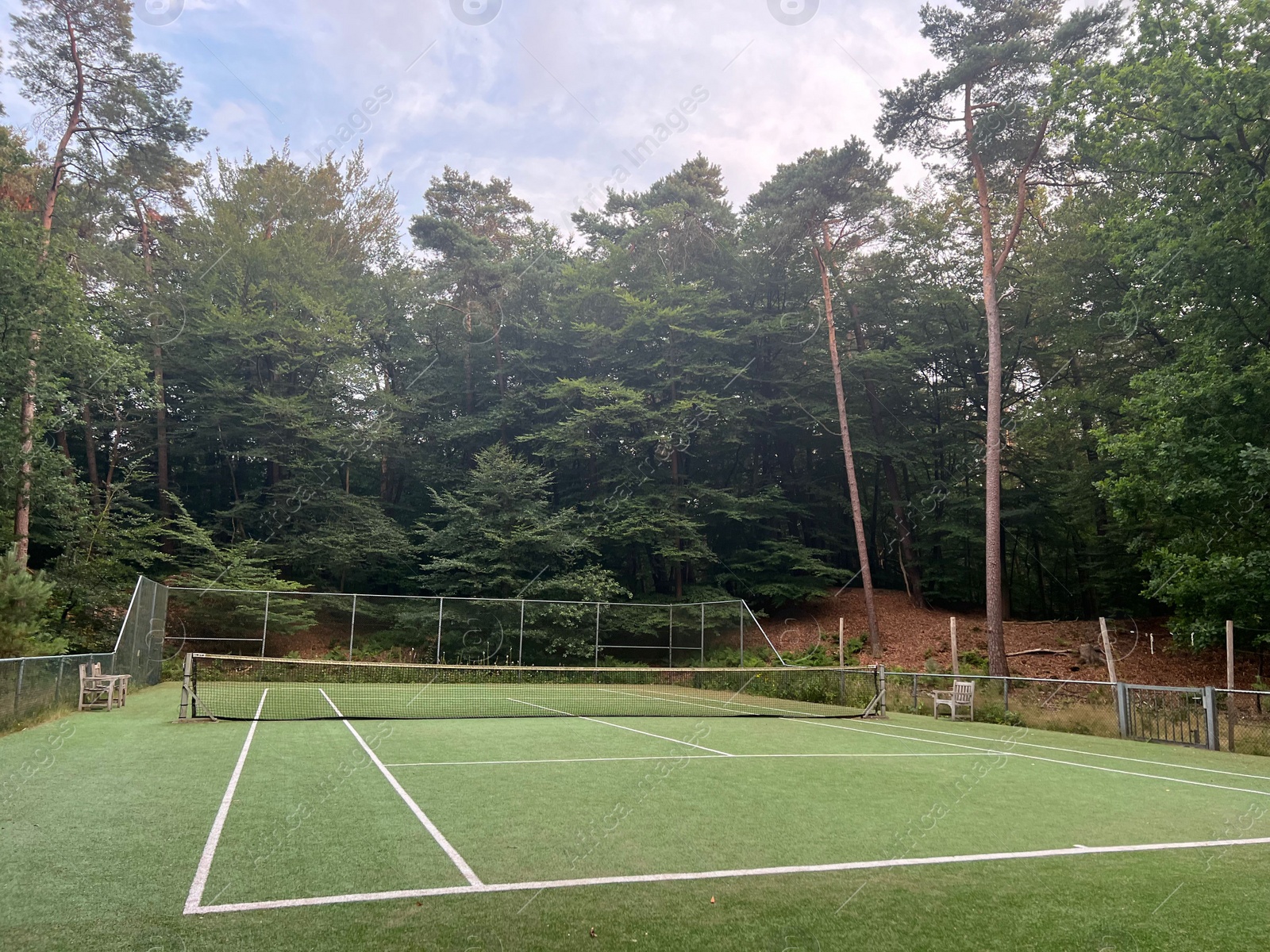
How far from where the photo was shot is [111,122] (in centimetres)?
2267

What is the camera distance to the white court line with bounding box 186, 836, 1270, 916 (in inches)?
157

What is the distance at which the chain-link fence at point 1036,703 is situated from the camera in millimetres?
13555

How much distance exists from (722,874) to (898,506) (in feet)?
95.3

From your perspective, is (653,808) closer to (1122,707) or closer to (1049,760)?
(1049,760)

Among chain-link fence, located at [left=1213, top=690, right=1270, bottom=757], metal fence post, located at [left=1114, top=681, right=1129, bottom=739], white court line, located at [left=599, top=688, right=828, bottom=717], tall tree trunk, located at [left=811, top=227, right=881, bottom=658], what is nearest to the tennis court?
chain-link fence, located at [left=1213, top=690, right=1270, bottom=757]

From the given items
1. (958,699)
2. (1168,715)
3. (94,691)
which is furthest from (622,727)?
(94,691)

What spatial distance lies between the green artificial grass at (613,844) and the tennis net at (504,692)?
3.55 m

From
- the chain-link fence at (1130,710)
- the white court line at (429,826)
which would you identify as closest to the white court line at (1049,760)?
the chain-link fence at (1130,710)

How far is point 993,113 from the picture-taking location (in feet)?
64.7

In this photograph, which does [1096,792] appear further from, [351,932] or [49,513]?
[49,513]

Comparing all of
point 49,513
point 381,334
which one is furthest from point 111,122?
point 381,334

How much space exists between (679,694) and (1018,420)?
16.7 metres

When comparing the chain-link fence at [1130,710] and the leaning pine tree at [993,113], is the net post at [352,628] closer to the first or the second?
the chain-link fence at [1130,710]

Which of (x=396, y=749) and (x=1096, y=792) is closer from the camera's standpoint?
(x=1096, y=792)
